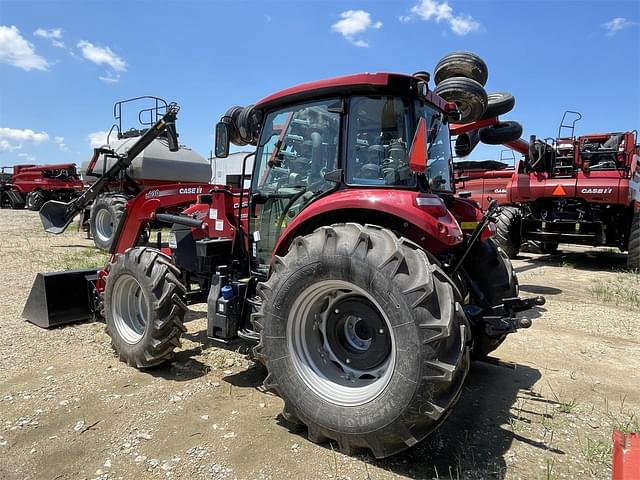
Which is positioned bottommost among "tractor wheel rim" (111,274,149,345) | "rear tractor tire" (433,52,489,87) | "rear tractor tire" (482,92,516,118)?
"tractor wheel rim" (111,274,149,345)

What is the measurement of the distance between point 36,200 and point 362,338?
966 inches

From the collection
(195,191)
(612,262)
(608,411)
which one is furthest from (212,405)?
(612,262)

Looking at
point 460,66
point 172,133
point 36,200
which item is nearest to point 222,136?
point 460,66

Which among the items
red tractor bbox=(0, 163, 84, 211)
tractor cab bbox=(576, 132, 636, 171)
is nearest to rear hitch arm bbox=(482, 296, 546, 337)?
tractor cab bbox=(576, 132, 636, 171)

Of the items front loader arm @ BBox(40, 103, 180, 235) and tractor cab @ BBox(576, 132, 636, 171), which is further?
tractor cab @ BBox(576, 132, 636, 171)

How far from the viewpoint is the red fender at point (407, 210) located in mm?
2850

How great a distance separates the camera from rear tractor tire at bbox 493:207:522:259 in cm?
1082

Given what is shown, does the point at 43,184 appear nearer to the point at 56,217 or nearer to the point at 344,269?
the point at 56,217

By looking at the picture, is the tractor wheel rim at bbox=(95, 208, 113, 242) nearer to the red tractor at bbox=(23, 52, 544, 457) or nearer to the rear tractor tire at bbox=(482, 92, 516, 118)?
the red tractor at bbox=(23, 52, 544, 457)

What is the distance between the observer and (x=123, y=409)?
134 inches

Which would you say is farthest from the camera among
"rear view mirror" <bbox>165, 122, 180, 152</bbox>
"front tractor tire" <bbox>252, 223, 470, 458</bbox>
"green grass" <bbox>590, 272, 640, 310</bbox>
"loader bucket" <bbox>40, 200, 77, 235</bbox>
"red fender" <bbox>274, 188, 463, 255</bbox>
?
"loader bucket" <bbox>40, 200, 77, 235</bbox>

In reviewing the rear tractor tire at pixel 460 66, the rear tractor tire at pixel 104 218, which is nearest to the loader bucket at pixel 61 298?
the rear tractor tire at pixel 460 66

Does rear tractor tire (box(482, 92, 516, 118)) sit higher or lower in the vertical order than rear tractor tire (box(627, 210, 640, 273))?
higher

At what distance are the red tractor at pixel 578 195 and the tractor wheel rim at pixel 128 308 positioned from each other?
7.26 metres
